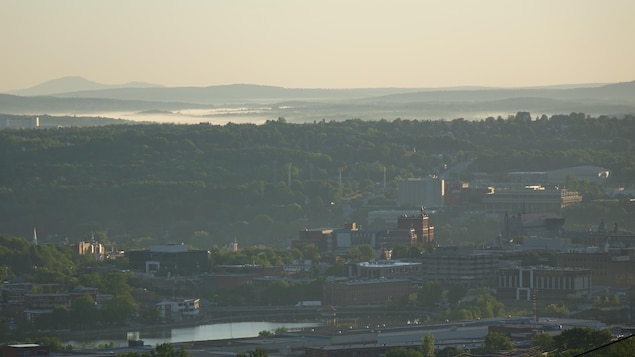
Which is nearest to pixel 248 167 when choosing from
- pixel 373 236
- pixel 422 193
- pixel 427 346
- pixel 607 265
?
pixel 422 193

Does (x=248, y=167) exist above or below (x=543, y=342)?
below

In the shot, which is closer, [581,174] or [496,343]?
[496,343]

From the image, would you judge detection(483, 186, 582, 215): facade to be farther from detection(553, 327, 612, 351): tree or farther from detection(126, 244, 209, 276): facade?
detection(553, 327, 612, 351): tree

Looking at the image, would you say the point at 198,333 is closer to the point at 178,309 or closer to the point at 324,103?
the point at 178,309

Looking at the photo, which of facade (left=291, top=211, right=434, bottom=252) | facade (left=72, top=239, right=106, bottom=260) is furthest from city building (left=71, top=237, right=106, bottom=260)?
facade (left=291, top=211, right=434, bottom=252)

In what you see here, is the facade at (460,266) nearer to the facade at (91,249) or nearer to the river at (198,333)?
the river at (198,333)

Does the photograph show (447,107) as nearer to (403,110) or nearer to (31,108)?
(403,110)

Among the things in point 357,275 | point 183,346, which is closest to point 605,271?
point 357,275
